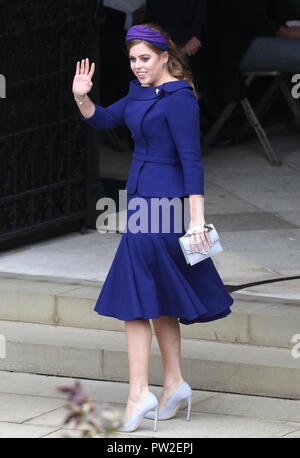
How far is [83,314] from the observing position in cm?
757

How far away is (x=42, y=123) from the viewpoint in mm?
9156


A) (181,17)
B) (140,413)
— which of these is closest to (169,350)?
(140,413)

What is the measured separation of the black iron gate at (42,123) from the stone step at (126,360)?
1.55 metres

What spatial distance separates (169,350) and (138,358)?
228 millimetres

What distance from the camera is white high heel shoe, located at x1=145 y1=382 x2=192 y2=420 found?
6.36 m

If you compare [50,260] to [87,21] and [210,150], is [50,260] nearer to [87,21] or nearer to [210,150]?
[87,21]

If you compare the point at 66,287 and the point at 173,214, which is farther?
the point at 66,287

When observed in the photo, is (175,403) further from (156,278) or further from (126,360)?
(126,360)

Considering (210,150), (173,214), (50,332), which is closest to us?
(173,214)

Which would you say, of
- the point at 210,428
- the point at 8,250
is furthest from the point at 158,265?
the point at 8,250

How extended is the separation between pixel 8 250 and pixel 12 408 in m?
2.54

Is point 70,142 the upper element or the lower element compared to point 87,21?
lower

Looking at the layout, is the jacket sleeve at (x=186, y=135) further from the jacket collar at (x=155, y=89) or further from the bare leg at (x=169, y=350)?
the bare leg at (x=169, y=350)

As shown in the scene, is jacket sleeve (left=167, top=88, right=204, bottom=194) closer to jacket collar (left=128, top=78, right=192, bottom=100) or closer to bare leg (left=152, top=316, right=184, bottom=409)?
jacket collar (left=128, top=78, right=192, bottom=100)
